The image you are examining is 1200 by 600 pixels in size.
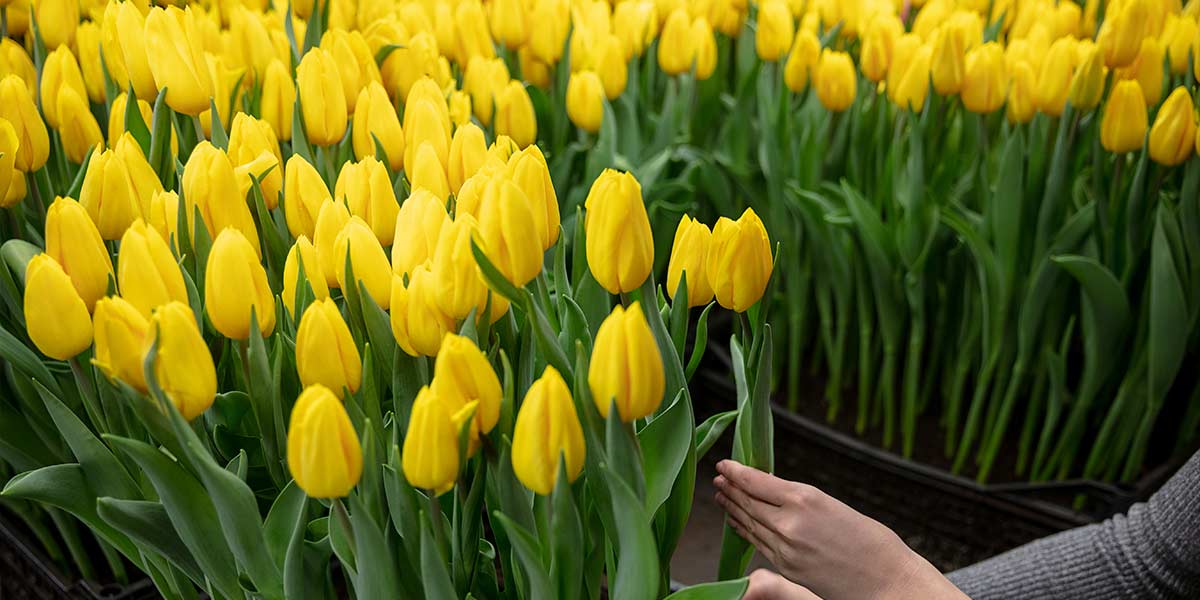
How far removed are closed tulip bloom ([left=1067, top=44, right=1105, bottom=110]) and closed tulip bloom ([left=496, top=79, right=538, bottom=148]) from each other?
680mm

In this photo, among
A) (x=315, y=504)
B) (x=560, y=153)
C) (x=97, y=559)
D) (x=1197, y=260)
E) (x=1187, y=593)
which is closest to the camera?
(x=315, y=504)

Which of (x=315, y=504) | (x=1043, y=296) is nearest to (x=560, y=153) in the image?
(x=1043, y=296)

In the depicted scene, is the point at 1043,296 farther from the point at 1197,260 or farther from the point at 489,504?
the point at 489,504

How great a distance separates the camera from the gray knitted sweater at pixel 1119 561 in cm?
96

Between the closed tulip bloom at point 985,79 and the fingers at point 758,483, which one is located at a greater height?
the closed tulip bloom at point 985,79

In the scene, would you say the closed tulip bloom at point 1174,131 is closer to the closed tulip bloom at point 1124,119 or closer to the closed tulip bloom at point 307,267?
the closed tulip bloom at point 1124,119

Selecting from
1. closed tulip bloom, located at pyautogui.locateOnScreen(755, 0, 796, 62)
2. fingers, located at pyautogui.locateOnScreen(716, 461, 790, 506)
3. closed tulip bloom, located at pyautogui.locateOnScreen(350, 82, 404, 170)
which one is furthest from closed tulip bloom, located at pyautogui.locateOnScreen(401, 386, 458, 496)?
closed tulip bloom, located at pyautogui.locateOnScreen(755, 0, 796, 62)

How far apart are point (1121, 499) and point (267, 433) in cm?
117

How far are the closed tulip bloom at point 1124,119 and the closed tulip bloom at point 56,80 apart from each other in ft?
3.74

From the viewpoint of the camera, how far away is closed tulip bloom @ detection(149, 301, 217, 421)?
0.54m

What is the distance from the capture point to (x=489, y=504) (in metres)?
0.67

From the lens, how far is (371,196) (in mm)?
723

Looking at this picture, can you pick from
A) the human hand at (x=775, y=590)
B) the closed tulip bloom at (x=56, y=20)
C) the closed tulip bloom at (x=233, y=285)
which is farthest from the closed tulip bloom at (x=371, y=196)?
the closed tulip bloom at (x=56, y=20)

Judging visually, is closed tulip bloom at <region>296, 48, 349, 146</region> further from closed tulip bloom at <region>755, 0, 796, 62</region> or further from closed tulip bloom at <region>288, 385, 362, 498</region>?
closed tulip bloom at <region>755, 0, 796, 62</region>
